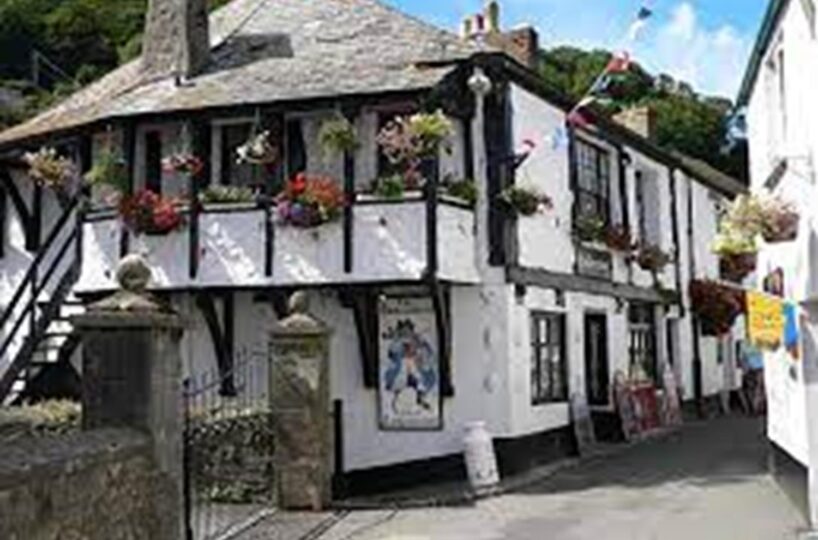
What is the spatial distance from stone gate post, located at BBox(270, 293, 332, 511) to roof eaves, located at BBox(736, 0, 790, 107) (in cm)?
652

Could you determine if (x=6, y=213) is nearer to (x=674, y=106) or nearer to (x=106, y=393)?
(x=106, y=393)

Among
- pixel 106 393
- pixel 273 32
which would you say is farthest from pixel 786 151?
pixel 273 32

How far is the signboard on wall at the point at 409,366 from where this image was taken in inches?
730

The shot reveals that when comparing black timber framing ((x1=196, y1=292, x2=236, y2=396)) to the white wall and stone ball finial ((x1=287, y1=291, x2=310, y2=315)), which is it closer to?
stone ball finial ((x1=287, y1=291, x2=310, y2=315))

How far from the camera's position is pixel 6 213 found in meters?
23.1

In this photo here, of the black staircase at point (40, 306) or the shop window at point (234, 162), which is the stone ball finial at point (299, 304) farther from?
the black staircase at point (40, 306)

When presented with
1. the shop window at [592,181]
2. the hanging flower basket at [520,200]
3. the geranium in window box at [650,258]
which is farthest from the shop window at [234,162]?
the geranium in window box at [650,258]

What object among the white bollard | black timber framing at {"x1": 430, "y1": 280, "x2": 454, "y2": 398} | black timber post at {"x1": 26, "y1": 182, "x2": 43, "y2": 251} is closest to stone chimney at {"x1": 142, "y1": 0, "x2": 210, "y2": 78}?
black timber post at {"x1": 26, "y1": 182, "x2": 43, "y2": 251}

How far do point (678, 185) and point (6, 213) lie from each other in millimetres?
16143

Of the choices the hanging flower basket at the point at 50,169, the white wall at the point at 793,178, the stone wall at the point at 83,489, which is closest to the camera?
the stone wall at the point at 83,489

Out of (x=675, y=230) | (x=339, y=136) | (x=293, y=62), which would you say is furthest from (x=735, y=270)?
(x=339, y=136)

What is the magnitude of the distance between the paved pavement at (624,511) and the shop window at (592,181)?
5604 millimetres

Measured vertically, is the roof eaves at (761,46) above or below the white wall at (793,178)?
above

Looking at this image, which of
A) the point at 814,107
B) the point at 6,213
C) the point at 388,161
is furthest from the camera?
the point at 6,213
